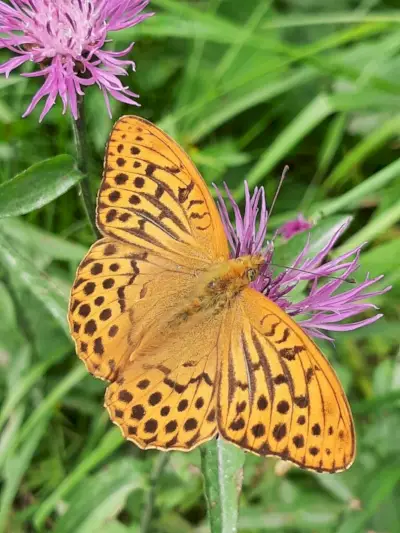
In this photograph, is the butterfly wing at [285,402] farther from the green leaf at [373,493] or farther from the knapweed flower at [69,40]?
the green leaf at [373,493]

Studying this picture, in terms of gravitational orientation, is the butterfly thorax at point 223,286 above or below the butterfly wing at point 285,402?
above

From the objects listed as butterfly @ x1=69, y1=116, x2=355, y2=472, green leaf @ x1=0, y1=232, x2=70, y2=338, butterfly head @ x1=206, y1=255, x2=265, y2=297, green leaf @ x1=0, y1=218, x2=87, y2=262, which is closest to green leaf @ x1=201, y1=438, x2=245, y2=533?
butterfly @ x1=69, y1=116, x2=355, y2=472

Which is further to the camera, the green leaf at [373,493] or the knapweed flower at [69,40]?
the green leaf at [373,493]

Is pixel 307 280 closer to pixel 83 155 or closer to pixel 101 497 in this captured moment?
Result: pixel 83 155

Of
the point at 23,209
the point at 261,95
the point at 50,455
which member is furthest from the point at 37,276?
the point at 261,95

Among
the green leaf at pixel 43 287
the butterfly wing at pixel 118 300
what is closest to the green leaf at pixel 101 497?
the green leaf at pixel 43 287

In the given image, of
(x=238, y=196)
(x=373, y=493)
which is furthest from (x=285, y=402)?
(x=238, y=196)

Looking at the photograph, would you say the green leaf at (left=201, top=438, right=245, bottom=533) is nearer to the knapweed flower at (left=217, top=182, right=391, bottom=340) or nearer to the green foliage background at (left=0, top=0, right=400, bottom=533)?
the knapweed flower at (left=217, top=182, right=391, bottom=340)
